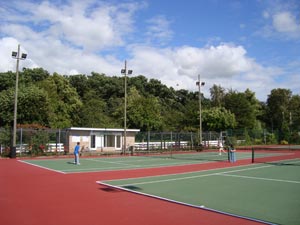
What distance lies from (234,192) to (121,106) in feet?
159

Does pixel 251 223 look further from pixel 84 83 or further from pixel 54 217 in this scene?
pixel 84 83

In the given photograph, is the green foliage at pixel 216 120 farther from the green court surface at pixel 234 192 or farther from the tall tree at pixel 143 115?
the green court surface at pixel 234 192

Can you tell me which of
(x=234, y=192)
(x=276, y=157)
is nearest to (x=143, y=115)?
(x=276, y=157)

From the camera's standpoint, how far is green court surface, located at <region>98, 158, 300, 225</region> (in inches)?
334

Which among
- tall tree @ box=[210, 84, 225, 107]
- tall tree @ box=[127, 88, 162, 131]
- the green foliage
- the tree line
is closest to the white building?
the tree line

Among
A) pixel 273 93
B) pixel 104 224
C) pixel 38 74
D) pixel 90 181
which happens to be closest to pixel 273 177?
pixel 90 181

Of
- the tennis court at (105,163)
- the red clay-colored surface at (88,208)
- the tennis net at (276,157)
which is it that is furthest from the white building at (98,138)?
the red clay-colored surface at (88,208)

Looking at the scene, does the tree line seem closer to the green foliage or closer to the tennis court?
the green foliage

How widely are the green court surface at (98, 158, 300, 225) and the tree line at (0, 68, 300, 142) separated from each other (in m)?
25.5

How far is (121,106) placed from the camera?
59.2m

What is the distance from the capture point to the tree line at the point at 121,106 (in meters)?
43.0

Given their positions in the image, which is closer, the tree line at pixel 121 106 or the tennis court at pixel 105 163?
the tennis court at pixel 105 163

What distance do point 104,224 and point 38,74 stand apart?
64752 millimetres

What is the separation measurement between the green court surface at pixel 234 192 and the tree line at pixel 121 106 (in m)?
25.5
